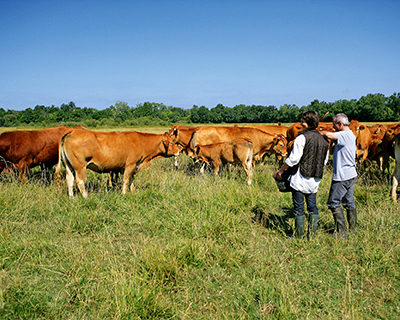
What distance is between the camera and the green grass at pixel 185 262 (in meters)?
3.32

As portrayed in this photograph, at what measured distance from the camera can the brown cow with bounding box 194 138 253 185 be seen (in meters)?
9.94

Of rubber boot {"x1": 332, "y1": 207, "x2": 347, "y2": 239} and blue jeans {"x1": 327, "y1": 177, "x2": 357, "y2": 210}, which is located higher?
blue jeans {"x1": 327, "y1": 177, "x2": 357, "y2": 210}

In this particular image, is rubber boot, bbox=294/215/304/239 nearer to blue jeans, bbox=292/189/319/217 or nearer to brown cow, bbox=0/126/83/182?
blue jeans, bbox=292/189/319/217

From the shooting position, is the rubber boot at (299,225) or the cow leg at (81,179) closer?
the rubber boot at (299,225)

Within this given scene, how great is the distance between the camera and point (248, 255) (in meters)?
4.53

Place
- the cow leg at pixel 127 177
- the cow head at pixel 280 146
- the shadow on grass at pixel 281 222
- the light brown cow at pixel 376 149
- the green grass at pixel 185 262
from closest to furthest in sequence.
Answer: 1. the green grass at pixel 185 262
2. the shadow on grass at pixel 281 222
3. the cow leg at pixel 127 177
4. the light brown cow at pixel 376 149
5. the cow head at pixel 280 146

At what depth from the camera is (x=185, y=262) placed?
13.7 feet

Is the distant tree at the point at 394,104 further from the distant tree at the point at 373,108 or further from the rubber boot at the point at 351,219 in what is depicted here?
the rubber boot at the point at 351,219

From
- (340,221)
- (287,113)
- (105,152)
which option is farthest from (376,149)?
(287,113)

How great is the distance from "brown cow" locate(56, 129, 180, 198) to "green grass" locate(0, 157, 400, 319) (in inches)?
38.6

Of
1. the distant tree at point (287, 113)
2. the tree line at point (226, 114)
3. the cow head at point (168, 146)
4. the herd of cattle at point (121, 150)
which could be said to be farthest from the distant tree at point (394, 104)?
the cow head at point (168, 146)

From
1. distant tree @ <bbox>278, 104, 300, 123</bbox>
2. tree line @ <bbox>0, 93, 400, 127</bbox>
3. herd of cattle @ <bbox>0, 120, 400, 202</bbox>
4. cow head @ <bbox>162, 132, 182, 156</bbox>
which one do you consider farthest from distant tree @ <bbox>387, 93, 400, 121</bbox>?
cow head @ <bbox>162, 132, 182, 156</bbox>

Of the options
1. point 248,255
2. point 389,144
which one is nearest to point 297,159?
point 248,255

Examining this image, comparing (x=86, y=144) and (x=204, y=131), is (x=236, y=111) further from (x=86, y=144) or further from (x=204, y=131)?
(x=86, y=144)
